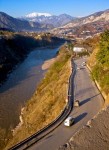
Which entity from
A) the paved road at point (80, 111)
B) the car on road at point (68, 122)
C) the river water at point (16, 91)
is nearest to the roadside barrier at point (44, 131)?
the paved road at point (80, 111)

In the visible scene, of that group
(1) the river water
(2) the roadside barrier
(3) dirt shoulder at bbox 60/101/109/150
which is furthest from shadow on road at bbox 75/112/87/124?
(1) the river water

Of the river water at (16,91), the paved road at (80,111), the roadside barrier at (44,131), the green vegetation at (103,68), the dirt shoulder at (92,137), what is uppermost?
the dirt shoulder at (92,137)

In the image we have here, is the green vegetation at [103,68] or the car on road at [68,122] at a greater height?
the green vegetation at [103,68]

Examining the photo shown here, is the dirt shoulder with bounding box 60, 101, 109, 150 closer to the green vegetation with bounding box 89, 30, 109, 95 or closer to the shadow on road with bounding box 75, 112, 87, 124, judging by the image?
the shadow on road with bounding box 75, 112, 87, 124

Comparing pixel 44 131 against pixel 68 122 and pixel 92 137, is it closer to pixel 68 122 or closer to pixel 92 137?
pixel 68 122

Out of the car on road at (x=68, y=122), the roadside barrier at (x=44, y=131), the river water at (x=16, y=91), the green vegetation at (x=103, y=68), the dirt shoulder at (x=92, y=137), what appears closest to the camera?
the dirt shoulder at (x=92, y=137)

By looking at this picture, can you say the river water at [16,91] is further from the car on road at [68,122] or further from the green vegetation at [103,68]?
the car on road at [68,122]

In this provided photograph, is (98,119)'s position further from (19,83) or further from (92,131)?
(19,83)
